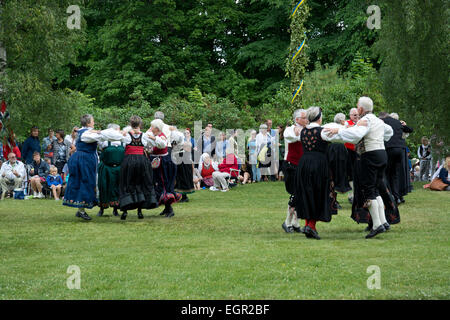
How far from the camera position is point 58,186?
19.2 meters

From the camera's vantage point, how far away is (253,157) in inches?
909

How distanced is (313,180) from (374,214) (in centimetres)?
109

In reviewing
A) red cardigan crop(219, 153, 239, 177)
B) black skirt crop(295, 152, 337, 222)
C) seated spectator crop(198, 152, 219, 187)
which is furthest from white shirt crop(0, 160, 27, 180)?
black skirt crop(295, 152, 337, 222)

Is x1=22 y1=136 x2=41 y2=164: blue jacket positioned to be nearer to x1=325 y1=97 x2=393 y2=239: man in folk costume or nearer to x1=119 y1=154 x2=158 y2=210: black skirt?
x1=119 y1=154 x2=158 y2=210: black skirt

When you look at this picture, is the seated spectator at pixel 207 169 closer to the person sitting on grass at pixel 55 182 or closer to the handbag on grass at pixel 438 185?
the person sitting on grass at pixel 55 182

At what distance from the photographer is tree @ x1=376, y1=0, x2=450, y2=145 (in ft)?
59.6

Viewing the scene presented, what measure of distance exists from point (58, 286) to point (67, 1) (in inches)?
530

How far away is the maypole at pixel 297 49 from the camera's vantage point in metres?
22.4

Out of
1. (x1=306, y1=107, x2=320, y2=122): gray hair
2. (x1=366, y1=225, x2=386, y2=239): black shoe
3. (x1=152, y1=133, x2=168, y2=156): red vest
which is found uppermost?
(x1=306, y1=107, x2=320, y2=122): gray hair

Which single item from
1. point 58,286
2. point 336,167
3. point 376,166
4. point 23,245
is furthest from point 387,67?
point 58,286

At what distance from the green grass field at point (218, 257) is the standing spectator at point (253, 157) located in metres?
8.89

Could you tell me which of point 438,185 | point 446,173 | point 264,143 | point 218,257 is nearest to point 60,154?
point 264,143

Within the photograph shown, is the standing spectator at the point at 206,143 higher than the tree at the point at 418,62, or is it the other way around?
the tree at the point at 418,62

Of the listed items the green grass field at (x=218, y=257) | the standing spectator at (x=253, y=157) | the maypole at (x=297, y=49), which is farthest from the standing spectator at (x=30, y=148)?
the maypole at (x=297, y=49)
